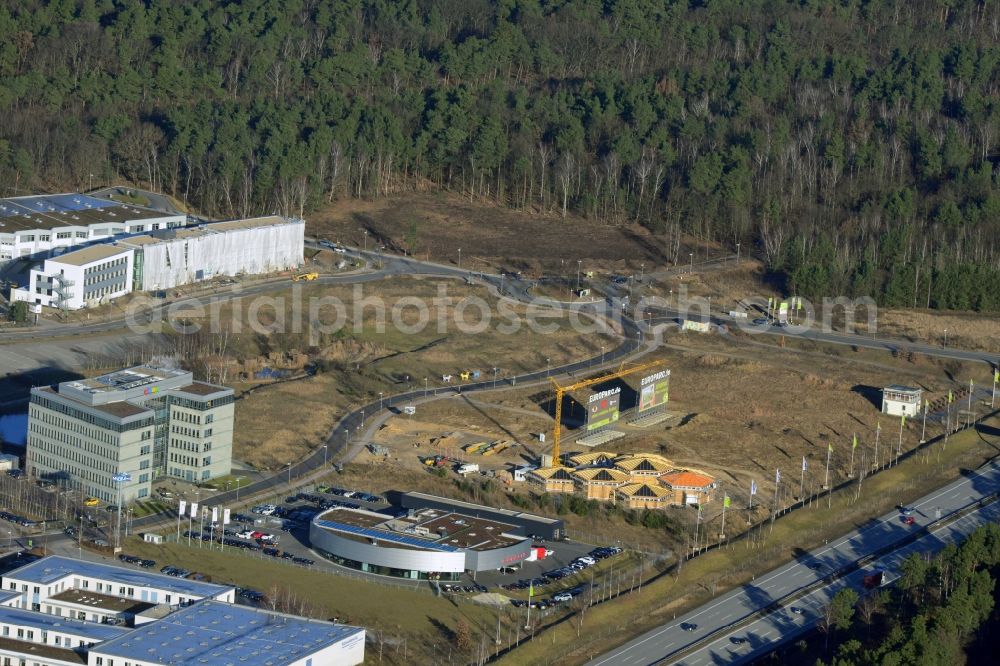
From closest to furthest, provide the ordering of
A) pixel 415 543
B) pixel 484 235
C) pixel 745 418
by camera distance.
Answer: pixel 415 543 → pixel 745 418 → pixel 484 235

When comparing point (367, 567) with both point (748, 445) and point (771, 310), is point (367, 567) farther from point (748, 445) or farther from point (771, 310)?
point (771, 310)

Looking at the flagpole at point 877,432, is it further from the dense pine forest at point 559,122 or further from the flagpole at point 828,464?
the dense pine forest at point 559,122

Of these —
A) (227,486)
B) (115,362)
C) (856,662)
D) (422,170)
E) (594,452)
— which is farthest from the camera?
(422,170)

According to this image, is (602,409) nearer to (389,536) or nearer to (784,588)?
(784,588)

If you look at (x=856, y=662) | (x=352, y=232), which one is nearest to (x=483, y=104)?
(x=352, y=232)

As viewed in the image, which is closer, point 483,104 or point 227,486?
point 227,486

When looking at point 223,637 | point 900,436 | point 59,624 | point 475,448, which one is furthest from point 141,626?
point 900,436

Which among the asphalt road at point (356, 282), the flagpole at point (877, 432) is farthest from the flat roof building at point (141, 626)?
the flagpole at point (877, 432)
